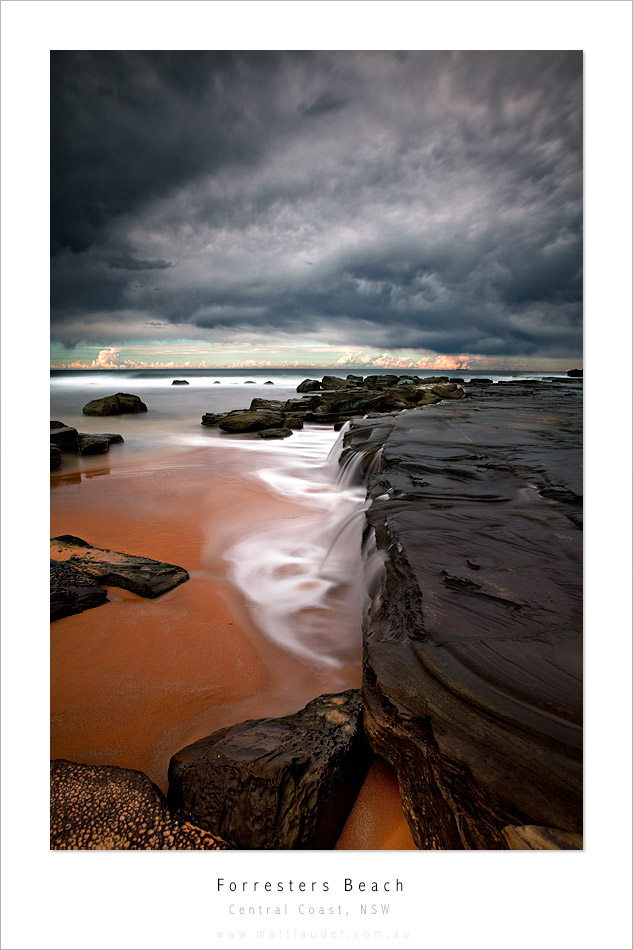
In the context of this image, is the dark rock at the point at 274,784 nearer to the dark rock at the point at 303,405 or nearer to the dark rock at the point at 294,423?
the dark rock at the point at 294,423

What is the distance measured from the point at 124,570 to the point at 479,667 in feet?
7.37

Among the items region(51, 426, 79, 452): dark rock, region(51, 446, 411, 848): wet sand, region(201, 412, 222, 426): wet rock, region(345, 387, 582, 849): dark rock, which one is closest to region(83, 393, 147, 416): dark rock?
region(201, 412, 222, 426): wet rock

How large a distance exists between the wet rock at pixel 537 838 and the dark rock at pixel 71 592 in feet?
7.26

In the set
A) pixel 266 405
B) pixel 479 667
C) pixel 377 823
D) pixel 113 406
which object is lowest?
pixel 377 823

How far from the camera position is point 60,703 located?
1.59m

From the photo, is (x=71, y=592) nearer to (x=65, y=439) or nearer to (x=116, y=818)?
(x=116, y=818)

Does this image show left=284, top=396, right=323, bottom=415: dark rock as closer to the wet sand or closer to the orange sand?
the wet sand

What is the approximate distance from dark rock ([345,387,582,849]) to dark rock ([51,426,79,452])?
6.77m

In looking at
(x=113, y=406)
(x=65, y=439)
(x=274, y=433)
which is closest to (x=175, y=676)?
(x=65, y=439)

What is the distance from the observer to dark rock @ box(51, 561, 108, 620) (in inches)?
86.0

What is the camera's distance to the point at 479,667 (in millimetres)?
1088

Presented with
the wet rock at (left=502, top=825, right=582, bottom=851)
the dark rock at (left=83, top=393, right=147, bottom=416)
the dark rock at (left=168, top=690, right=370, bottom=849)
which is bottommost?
the dark rock at (left=168, top=690, right=370, bottom=849)
